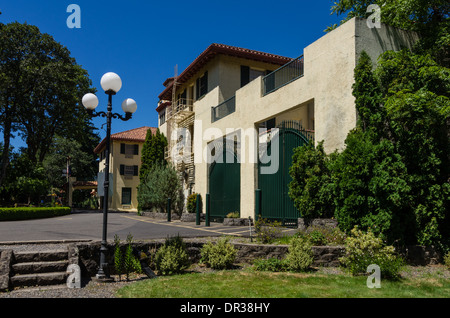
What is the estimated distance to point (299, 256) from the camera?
8.66 meters

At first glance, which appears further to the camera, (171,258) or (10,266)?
(171,258)

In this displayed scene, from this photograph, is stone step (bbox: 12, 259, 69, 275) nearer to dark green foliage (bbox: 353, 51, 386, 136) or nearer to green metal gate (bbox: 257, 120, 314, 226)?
dark green foliage (bbox: 353, 51, 386, 136)

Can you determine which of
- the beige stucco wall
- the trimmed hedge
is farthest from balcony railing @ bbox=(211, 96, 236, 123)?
the trimmed hedge

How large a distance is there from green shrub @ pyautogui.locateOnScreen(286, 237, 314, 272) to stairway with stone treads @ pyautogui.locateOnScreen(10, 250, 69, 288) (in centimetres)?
474

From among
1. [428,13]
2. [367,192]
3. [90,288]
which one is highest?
[428,13]

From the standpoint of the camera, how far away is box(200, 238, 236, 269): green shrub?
8.95 metres

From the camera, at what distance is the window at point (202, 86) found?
24.5m

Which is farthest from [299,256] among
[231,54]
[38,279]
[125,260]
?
[231,54]

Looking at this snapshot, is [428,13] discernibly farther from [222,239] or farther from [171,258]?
[171,258]

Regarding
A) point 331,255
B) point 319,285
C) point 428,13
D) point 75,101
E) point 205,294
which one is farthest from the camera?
point 75,101

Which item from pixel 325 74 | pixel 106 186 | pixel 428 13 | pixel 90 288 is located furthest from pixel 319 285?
pixel 428 13

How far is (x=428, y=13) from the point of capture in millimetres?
12109

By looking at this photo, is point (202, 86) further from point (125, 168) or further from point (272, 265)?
point (125, 168)

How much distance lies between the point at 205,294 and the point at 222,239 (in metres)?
2.86
